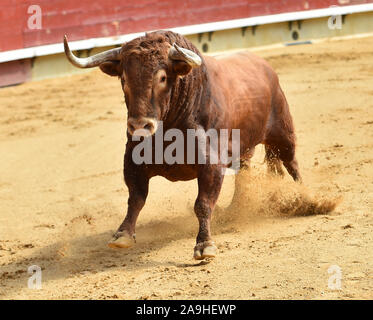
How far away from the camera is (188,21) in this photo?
31.1 feet

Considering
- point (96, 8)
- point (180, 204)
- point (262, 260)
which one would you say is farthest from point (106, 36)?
point (262, 260)

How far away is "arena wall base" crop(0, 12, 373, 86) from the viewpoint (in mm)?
8719

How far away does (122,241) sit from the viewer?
379 cm

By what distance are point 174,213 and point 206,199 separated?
0.91 metres

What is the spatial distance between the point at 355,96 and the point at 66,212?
131 inches

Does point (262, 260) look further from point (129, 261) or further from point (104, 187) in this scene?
point (104, 187)

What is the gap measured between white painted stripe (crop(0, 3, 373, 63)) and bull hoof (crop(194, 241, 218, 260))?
17.0ft

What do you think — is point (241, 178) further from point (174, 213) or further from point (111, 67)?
point (111, 67)

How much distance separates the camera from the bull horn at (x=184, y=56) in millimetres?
3639

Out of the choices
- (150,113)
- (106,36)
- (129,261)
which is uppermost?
(106,36)

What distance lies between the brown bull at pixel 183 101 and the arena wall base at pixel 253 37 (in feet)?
14.8

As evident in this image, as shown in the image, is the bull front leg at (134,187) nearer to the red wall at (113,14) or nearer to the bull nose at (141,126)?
the bull nose at (141,126)

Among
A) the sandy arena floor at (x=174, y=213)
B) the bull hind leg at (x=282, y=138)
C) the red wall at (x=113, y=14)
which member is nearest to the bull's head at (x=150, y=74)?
the sandy arena floor at (x=174, y=213)

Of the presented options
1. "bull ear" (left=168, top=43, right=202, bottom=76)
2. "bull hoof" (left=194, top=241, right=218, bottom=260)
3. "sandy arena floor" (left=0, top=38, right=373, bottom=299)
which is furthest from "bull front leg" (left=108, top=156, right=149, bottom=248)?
"bull ear" (left=168, top=43, right=202, bottom=76)
